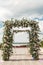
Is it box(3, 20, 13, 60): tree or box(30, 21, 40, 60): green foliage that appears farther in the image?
box(30, 21, 40, 60): green foliage

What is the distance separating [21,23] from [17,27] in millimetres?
578

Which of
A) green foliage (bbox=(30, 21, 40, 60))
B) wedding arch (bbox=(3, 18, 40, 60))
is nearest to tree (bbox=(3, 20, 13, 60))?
wedding arch (bbox=(3, 18, 40, 60))

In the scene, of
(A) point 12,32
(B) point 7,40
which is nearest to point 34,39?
(A) point 12,32

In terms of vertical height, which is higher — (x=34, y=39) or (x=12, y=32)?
(x=12, y=32)

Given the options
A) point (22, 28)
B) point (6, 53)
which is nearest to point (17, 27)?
point (22, 28)

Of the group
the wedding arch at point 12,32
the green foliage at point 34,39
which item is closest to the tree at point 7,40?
the wedding arch at point 12,32

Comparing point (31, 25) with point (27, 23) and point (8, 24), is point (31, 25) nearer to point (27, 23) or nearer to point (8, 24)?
point (27, 23)

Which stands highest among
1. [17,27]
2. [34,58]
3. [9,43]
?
[17,27]

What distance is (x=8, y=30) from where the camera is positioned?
21078 millimetres

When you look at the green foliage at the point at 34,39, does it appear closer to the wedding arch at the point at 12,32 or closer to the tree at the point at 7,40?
the wedding arch at the point at 12,32

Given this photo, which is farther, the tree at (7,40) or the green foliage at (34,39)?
the green foliage at (34,39)

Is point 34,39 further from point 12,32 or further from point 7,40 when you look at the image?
point 7,40

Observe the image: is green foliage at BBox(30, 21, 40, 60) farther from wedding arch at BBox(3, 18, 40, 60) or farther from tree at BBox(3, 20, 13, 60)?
tree at BBox(3, 20, 13, 60)

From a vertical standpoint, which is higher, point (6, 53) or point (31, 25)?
point (31, 25)
